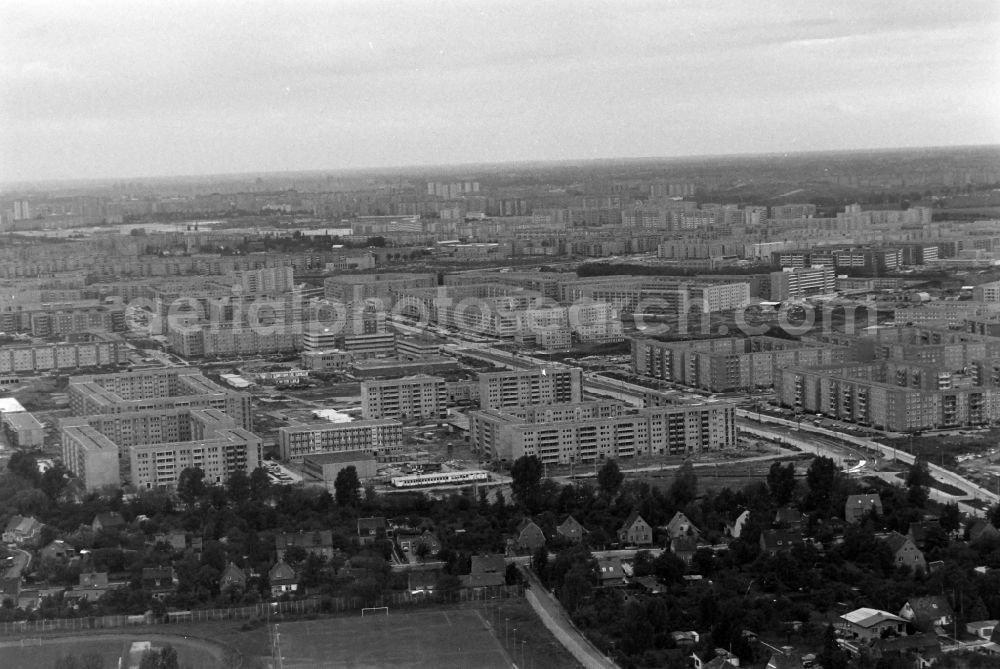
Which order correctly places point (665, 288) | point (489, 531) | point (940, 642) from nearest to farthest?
point (940, 642) → point (489, 531) → point (665, 288)

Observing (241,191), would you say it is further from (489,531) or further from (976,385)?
(489,531)

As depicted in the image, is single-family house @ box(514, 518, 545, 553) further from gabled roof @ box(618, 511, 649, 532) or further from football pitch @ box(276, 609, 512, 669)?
football pitch @ box(276, 609, 512, 669)

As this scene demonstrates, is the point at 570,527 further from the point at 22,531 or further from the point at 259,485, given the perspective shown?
the point at 22,531

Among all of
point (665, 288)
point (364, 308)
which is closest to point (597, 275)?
point (665, 288)

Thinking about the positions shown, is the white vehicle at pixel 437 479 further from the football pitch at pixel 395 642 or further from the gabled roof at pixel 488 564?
the football pitch at pixel 395 642

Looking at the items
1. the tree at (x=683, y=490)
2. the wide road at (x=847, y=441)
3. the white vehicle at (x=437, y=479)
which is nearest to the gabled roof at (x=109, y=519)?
the white vehicle at (x=437, y=479)

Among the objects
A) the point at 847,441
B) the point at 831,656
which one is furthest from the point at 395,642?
the point at 847,441
